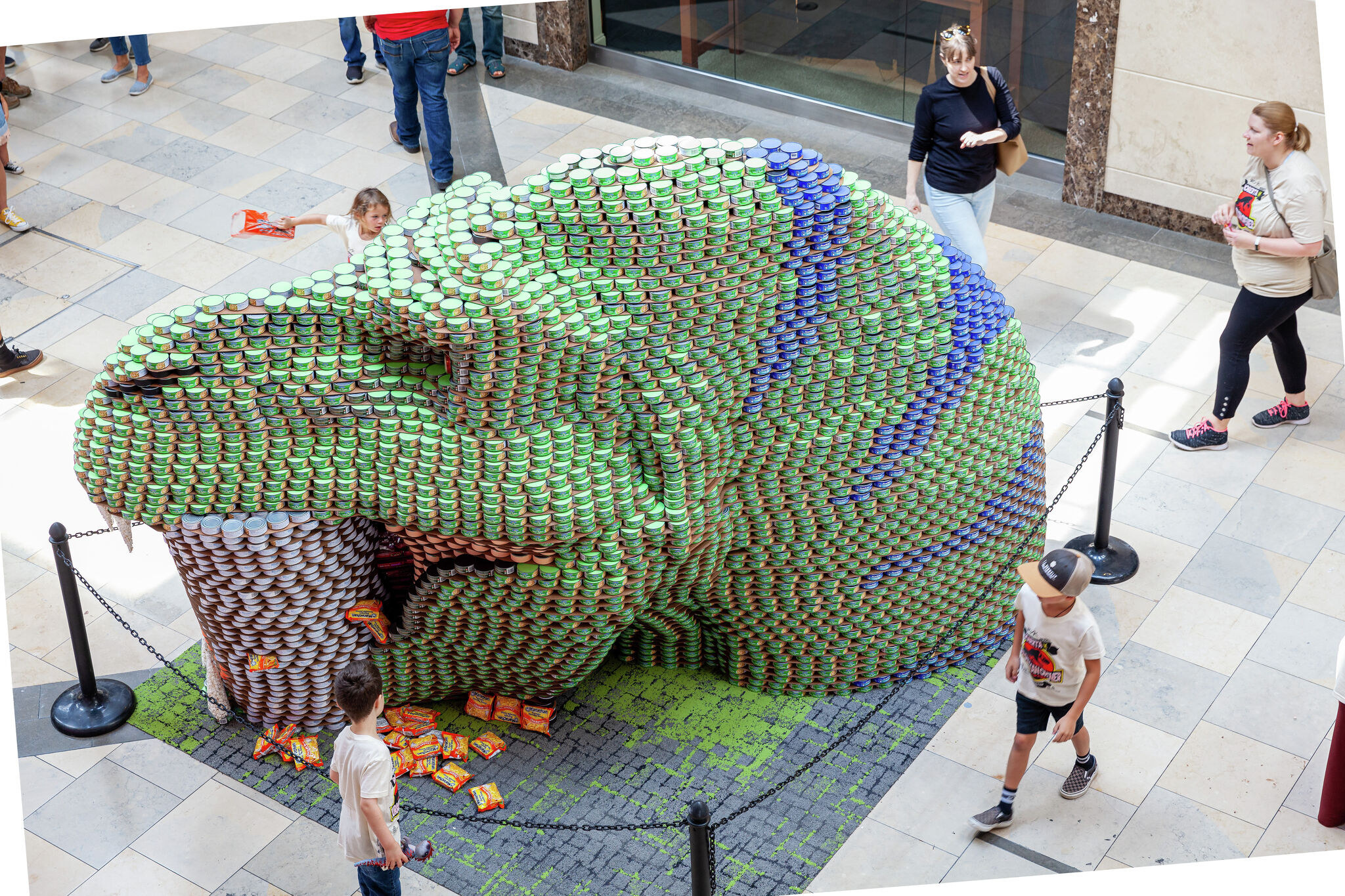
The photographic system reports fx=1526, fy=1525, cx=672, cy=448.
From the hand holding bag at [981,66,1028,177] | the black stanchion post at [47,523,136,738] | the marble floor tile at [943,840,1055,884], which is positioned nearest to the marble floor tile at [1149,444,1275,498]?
the hand holding bag at [981,66,1028,177]

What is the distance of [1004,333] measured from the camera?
21.7ft

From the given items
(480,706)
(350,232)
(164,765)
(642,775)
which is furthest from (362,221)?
(642,775)

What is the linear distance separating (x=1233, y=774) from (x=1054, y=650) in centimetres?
126

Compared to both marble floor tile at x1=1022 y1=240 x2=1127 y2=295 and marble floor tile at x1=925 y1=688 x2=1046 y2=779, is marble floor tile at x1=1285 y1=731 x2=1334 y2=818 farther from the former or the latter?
marble floor tile at x1=1022 y1=240 x2=1127 y2=295

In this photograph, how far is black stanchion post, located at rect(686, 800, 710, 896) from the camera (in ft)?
16.9

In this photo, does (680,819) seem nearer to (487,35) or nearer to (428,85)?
(428,85)

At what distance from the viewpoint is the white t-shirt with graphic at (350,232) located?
25.2 ft

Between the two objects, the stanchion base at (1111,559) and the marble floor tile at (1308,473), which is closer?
the stanchion base at (1111,559)

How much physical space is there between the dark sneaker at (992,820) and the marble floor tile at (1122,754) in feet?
1.34

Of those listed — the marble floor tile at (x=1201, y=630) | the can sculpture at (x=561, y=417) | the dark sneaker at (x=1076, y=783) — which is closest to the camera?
the can sculpture at (x=561, y=417)

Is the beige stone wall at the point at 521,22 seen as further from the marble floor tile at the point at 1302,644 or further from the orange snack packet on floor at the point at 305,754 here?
the marble floor tile at the point at 1302,644

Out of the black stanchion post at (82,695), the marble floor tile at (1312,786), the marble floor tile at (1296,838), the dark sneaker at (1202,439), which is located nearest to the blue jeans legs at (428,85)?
the black stanchion post at (82,695)

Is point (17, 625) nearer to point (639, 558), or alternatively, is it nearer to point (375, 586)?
point (375, 586)

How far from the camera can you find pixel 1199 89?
376 inches
